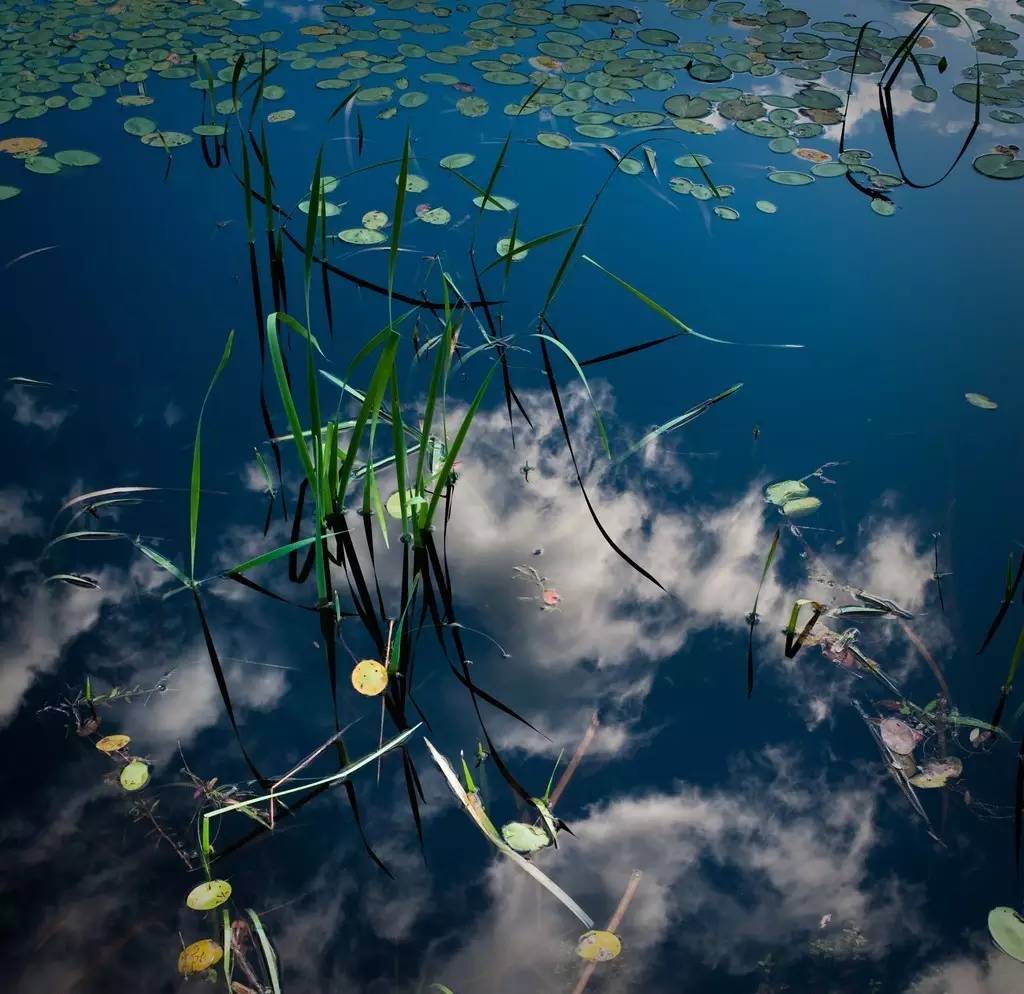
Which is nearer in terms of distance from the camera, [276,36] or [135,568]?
[135,568]

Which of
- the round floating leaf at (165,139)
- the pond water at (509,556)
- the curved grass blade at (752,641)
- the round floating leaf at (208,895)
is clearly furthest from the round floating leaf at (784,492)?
the round floating leaf at (165,139)

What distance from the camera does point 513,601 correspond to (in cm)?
164

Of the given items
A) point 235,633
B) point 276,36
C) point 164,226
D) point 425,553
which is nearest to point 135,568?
point 235,633

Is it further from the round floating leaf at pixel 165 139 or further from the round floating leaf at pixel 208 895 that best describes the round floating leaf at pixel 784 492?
the round floating leaf at pixel 165 139

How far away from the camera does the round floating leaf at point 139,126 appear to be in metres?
2.88

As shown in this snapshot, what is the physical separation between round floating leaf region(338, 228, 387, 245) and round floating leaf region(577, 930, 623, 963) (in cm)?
181

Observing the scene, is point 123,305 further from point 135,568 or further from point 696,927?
point 696,927

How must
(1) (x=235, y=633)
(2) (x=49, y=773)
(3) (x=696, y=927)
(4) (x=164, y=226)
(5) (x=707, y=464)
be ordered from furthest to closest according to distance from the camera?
(4) (x=164, y=226), (5) (x=707, y=464), (1) (x=235, y=633), (2) (x=49, y=773), (3) (x=696, y=927)

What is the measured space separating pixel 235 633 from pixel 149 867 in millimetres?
406

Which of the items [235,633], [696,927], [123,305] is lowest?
[696,927]

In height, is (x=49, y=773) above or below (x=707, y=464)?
below

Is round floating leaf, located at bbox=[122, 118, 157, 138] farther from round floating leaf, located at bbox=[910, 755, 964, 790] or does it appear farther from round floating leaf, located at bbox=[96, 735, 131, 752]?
round floating leaf, located at bbox=[910, 755, 964, 790]

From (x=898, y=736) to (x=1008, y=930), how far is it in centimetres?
31

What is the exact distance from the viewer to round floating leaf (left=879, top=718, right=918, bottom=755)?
4.76 ft
